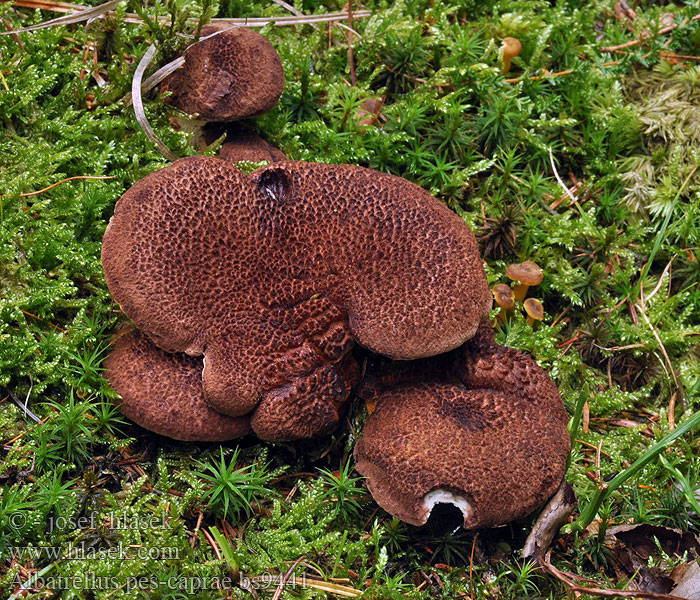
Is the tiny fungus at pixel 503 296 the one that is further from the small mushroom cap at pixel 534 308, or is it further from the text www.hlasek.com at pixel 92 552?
the text www.hlasek.com at pixel 92 552

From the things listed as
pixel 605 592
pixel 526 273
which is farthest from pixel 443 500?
pixel 526 273

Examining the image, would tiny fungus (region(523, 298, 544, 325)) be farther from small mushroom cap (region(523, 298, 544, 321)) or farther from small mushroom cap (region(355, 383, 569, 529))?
small mushroom cap (region(355, 383, 569, 529))

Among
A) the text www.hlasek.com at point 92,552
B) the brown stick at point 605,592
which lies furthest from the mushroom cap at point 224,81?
the brown stick at point 605,592

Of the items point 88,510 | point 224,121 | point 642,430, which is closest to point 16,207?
point 224,121

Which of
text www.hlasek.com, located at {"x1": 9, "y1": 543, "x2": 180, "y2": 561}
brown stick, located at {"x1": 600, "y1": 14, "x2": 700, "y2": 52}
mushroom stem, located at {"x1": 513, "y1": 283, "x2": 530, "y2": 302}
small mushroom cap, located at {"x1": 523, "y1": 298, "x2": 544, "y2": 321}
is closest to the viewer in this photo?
text www.hlasek.com, located at {"x1": 9, "y1": 543, "x2": 180, "y2": 561}

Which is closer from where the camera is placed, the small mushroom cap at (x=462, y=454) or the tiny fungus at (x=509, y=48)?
the small mushroom cap at (x=462, y=454)

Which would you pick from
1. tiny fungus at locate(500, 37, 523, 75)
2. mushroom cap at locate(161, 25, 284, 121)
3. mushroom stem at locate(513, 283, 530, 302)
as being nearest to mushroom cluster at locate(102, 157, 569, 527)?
mushroom cap at locate(161, 25, 284, 121)

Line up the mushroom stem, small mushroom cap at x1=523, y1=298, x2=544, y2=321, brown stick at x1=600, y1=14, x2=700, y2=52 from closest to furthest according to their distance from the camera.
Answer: small mushroom cap at x1=523, y1=298, x2=544, y2=321 < the mushroom stem < brown stick at x1=600, y1=14, x2=700, y2=52
